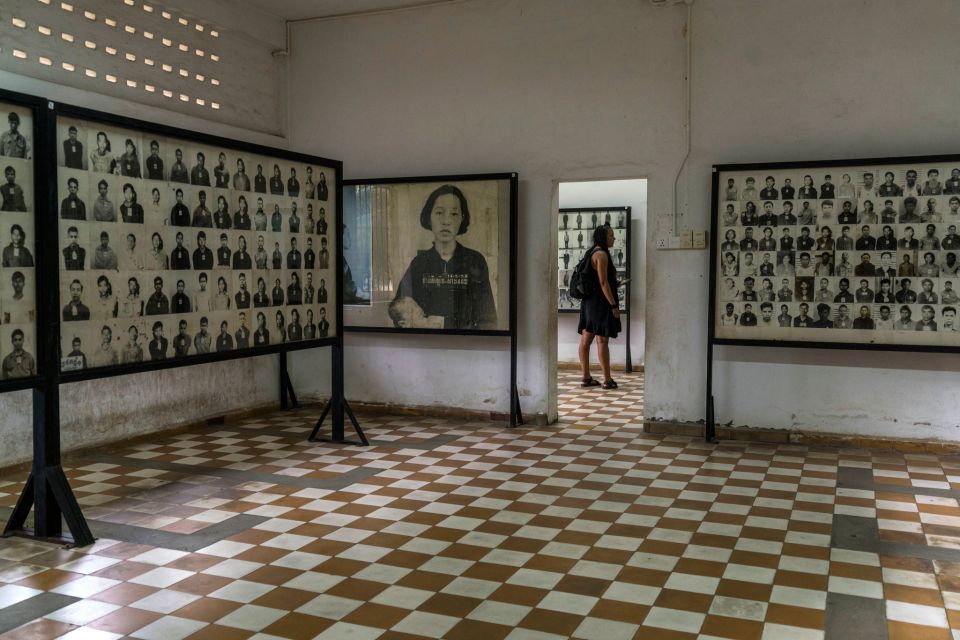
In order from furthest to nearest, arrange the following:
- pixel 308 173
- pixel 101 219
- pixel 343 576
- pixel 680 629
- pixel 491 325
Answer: pixel 491 325
pixel 308 173
pixel 101 219
pixel 343 576
pixel 680 629

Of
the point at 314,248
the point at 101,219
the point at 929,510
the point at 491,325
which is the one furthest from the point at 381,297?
the point at 929,510

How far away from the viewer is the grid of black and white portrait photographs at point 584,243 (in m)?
12.5

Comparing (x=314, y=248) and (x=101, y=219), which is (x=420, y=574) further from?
(x=314, y=248)

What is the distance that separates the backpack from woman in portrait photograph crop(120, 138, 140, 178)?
6.36 metres

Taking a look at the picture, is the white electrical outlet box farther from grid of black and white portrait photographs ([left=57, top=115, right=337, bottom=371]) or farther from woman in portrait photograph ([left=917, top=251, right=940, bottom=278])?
grid of black and white portrait photographs ([left=57, top=115, right=337, bottom=371])

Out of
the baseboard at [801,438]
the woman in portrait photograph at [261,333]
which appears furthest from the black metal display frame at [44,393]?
the baseboard at [801,438]

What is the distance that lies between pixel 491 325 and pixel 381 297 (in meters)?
1.27

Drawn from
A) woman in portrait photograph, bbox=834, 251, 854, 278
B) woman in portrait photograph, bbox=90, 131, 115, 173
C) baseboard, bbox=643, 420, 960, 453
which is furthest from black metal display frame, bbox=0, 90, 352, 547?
woman in portrait photograph, bbox=834, 251, 854, 278

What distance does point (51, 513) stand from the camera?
4.67 metres

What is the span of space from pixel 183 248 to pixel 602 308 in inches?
241

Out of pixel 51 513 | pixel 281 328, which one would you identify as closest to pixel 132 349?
pixel 51 513

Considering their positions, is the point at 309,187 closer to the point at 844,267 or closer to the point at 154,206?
the point at 154,206

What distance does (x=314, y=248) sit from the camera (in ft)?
22.5

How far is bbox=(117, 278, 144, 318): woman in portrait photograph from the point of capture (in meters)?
5.05
